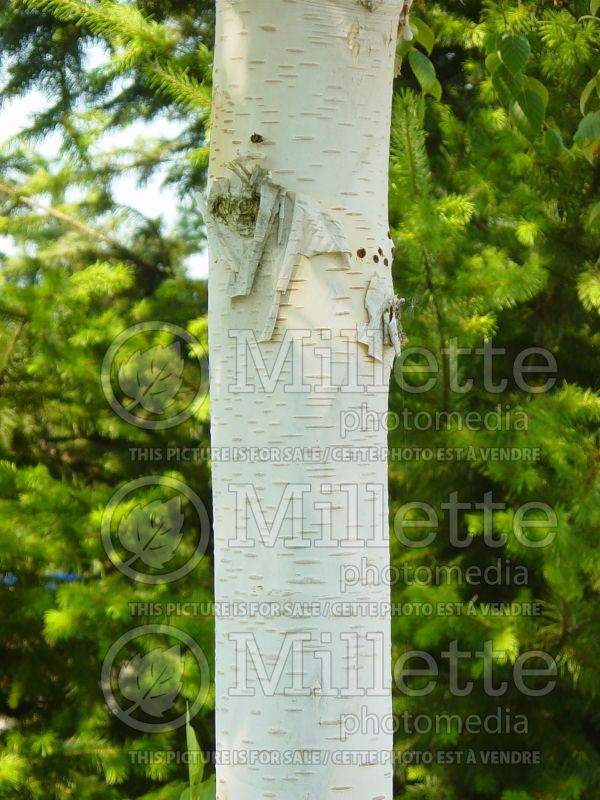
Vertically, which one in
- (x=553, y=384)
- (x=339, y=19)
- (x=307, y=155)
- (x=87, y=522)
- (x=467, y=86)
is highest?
(x=339, y=19)

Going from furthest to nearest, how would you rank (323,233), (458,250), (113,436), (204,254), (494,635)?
(204,254) < (113,436) < (458,250) < (494,635) < (323,233)

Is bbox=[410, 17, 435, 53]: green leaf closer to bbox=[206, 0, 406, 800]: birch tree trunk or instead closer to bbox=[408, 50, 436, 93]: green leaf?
bbox=[408, 50, 436, 93]: green leaf

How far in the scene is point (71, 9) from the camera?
206cm

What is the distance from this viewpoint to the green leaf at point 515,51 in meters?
1.38

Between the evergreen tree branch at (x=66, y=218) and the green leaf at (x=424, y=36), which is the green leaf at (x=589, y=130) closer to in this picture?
the green leaf at (x=424, y=36)

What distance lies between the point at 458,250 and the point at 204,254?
97cm

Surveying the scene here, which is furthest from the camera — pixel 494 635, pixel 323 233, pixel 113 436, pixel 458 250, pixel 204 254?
pixel 204 254

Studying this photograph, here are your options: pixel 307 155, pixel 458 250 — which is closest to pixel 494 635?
pixel 458 250

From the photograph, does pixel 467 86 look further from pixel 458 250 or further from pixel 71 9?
pixel 71 9
